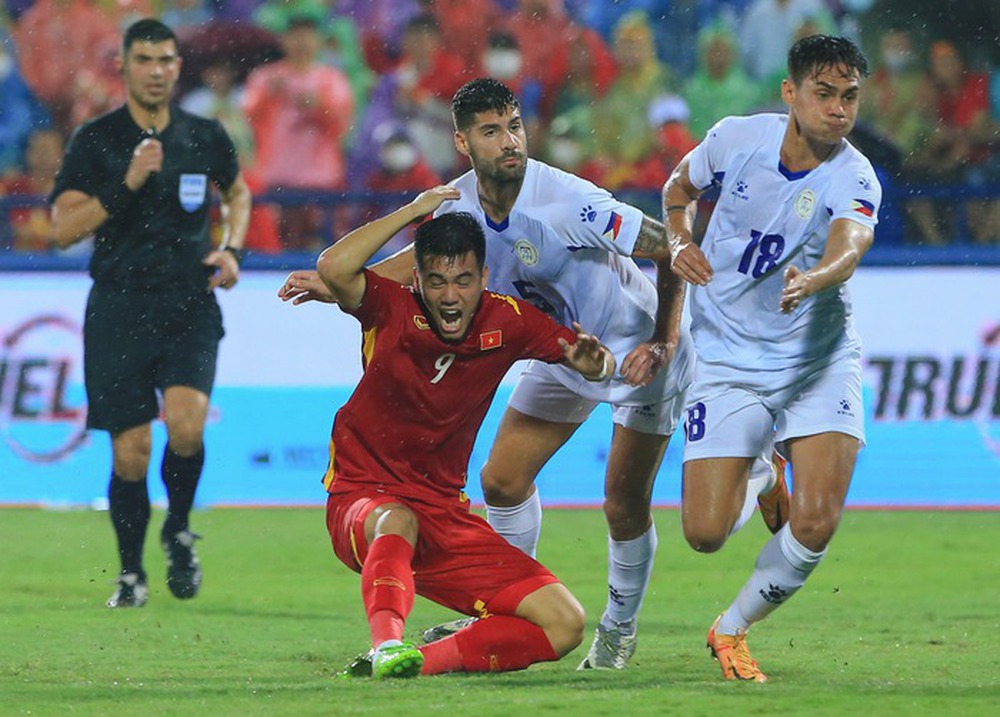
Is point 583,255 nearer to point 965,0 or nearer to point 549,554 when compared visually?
point 549,554

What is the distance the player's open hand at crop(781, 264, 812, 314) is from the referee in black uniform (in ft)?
11.6

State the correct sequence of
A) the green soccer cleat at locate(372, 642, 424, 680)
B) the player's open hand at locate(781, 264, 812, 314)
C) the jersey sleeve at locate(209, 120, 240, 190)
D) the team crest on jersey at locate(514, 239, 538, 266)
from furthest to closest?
the jersey sleeve at locate(209, 120, 240, 190), the team crest on jersey at locate(514, 239, 538, 266), the player's open hand at locate(781, 264, 812, 314), the green soccer cleat at locate(372, 642, 424, 680)

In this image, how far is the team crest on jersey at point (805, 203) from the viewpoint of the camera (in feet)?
19.9

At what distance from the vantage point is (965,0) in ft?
42.8

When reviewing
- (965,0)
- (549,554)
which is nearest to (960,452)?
(549,554)

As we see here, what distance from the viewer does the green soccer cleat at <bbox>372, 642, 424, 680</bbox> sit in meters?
5.18

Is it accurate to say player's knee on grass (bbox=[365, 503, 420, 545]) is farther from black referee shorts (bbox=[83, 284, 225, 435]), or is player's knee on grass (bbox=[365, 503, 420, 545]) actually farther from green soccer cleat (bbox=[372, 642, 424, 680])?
black referee shorts (bbox=[83, 284, 225, 435])

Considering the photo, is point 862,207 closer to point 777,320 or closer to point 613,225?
point 777,320

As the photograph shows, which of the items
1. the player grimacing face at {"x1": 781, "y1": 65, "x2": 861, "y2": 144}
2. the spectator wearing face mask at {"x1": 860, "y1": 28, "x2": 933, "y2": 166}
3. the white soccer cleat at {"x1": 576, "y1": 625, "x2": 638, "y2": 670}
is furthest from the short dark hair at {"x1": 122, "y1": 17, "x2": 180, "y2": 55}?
the spectator wearing face mask at {"x1": 860, "y1": 28, "x2": 933, "y2": 166}

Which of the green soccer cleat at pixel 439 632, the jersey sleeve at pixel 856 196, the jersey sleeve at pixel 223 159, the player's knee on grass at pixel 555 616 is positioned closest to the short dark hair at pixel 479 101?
the jersey sleeve at pixel 856 196

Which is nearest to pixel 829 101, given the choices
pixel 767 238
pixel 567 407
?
pixel 767 238

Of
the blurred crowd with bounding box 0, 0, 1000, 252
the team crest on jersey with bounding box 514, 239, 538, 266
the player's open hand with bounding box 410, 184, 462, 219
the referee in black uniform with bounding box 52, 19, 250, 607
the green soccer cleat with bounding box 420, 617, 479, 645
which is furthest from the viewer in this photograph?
the blurred crowd with bounding box 0, 0, 1000, 252

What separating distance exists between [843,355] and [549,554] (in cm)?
373

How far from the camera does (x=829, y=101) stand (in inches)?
233
